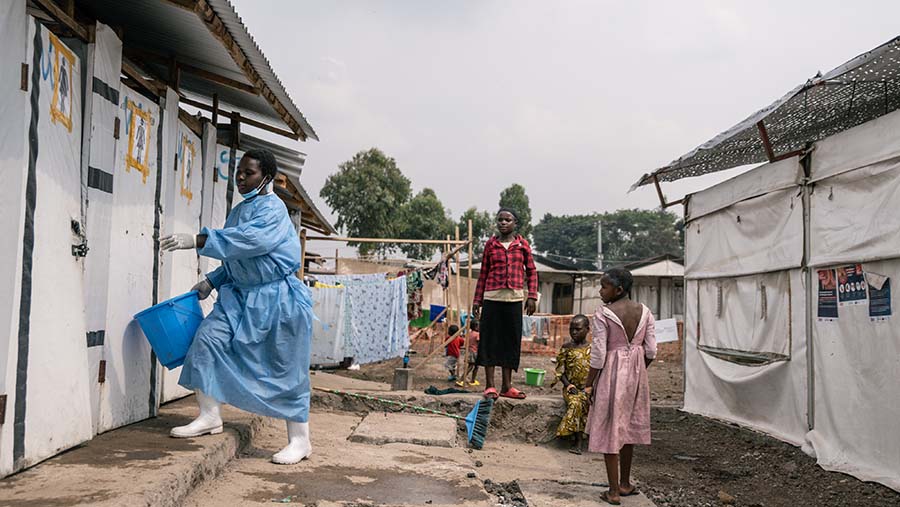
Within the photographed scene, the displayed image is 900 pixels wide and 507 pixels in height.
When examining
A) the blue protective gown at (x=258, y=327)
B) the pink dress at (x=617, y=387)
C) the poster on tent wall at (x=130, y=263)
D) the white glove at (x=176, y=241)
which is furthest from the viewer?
the pink dress at (x=617, y=387)

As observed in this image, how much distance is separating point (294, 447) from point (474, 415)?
2.56 meters

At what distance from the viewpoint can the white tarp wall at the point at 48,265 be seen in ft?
10.00

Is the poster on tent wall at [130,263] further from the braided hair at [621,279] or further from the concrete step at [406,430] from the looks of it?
the braided hair at [621,279]

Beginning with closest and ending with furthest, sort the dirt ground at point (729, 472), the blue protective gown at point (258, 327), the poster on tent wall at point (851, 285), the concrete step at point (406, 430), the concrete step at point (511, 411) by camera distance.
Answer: the blue protective gown at point (258, 327)
the dirt ground at point (729, 472)
the poster on tent wall at point (851, 285)
the concrete step at point (406, 430)
the concrete step at point (511, 411)

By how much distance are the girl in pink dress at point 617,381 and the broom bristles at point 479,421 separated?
75.6 inches

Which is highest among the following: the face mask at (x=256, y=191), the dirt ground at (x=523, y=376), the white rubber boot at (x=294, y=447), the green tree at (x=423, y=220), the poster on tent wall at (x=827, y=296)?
the green tree at (x=423, y=220)

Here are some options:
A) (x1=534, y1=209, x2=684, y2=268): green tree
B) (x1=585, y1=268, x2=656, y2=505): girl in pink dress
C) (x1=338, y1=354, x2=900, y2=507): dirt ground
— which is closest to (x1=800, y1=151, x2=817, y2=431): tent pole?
(x1=338, y1=354, x2=900, y2=507): dirt ground

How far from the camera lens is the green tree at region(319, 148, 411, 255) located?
26.0 metres

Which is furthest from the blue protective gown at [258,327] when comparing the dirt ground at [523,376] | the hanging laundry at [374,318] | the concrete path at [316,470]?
the hanging laundry at [374,318]

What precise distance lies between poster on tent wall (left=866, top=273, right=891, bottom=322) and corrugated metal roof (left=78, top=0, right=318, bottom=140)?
444cm

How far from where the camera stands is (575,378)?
6863 millimetres

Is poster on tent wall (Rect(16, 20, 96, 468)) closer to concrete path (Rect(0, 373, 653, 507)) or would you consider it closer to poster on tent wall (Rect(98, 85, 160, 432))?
concrete path (Rect(0, 373, 653, 507))

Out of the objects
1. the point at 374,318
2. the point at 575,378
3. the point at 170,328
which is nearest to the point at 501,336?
the point at 575,378

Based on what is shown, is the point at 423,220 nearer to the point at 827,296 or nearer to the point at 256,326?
the point at 827,296
